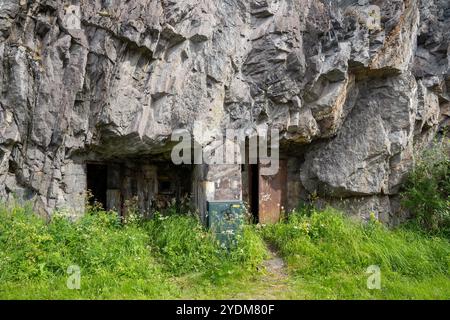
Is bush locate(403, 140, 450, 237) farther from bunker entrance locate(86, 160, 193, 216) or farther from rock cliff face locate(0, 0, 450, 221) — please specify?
bunker entrance locate(86, 160, 193, 216)

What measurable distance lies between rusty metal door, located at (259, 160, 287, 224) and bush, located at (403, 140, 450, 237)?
9.10 ft

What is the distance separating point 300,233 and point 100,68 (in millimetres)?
4626

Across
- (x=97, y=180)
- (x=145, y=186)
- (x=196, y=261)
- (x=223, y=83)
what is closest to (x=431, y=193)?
(x=223, y=83)

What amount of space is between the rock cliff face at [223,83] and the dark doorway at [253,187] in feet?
3.23

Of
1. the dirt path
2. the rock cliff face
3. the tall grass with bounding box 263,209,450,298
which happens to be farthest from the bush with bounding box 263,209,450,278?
the rock cliff face

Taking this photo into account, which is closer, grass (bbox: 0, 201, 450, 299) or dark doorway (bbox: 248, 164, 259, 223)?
grass (bbox: 0, 201, 450, 299)

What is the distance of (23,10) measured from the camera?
19.0 feet

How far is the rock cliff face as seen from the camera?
609 cm

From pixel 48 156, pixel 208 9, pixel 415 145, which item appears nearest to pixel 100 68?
pixel 48 156

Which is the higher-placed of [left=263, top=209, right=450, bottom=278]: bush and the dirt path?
[left=263, top=209, right=450, bottom=278]: bush

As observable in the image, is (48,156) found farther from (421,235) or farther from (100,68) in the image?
(421,235)

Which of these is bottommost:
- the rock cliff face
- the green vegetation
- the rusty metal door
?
the green vegetation

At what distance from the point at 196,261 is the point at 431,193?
527cm

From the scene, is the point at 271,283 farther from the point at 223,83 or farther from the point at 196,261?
the point at 223,83
